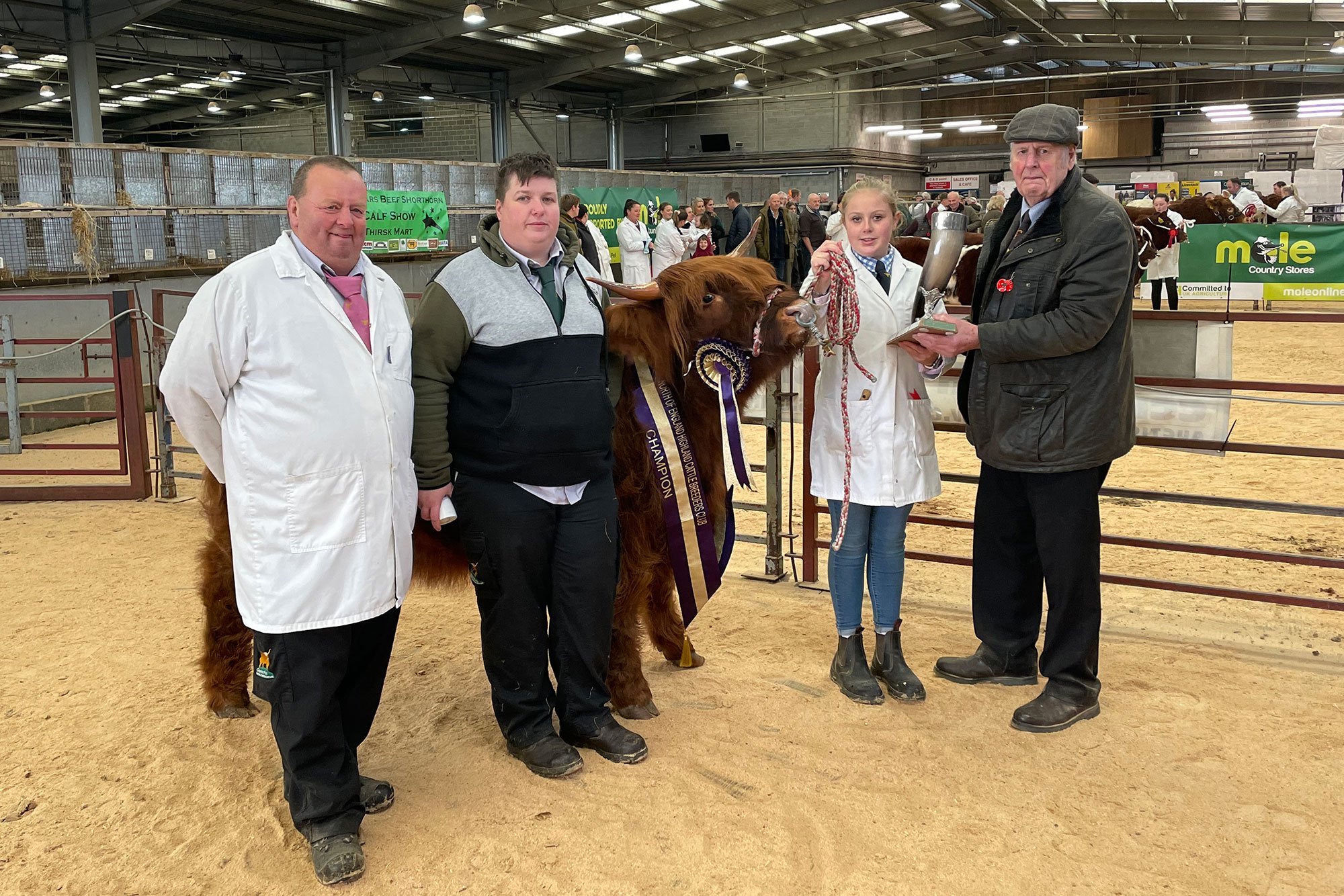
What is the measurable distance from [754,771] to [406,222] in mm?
13076

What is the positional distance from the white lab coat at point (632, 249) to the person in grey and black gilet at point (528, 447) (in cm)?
1359

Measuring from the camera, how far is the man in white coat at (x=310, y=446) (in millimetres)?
2557

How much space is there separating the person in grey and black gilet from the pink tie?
0.20 meters

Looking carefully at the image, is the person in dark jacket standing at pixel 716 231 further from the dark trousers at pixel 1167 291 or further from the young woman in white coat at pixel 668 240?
the dark trousers at pixel 1167 291

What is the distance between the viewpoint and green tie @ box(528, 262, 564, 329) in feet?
9.95

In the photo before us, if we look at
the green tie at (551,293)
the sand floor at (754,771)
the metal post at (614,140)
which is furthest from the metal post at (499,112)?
the green tie at (551,293)

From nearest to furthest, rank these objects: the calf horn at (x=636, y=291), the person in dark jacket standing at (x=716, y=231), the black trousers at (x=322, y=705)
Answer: the black trousers at (x=322, y=705) → the calf horn at (x=636, y=291) → the person in dark jacket standing at (x=716, y=231)

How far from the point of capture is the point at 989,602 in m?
3.89

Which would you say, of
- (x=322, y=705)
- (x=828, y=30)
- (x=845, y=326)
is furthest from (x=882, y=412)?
(x=828, y=30)

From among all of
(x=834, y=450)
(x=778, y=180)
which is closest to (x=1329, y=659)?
(x=834, y=450)

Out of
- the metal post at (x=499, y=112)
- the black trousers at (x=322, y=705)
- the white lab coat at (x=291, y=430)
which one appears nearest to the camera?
the white lab coat at (x=291, y=430)

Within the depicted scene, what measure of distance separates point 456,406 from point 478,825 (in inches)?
49.2

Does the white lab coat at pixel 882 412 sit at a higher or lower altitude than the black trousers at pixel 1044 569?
higher

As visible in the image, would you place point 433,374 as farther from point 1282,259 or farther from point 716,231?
point 716,231
